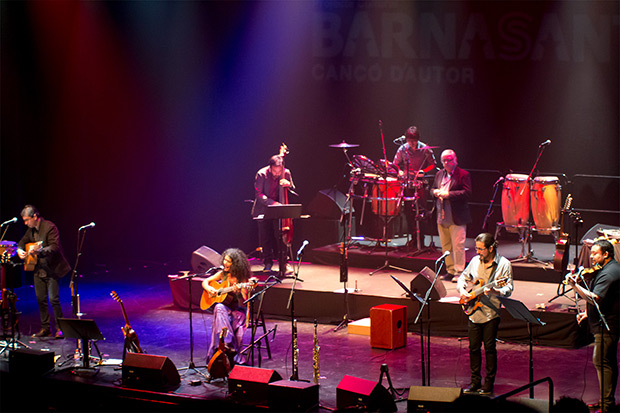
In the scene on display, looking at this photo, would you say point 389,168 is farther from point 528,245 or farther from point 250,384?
point 250,384

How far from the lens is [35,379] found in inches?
354

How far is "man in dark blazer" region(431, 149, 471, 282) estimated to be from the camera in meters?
11.5

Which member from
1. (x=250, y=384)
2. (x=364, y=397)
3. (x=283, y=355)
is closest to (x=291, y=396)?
(x=250, y=384)

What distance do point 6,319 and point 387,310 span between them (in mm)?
5336

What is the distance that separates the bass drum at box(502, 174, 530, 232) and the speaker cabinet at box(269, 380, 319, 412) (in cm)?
528

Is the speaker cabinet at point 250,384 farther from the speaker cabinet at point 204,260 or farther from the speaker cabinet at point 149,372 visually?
the speaker cabinet at point 204,260

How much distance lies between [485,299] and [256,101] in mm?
7996

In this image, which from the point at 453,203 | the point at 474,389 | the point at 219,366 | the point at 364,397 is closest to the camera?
the point at 364,397

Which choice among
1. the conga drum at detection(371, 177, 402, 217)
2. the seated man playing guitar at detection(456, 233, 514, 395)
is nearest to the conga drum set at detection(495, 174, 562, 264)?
the conga drum at detection(371, 177, 402, 217)

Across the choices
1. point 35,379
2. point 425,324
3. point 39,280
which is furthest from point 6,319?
point 425,324

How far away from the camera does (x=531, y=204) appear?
11812 mm

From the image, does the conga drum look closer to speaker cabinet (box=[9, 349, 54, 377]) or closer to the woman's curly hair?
the woman's curly hair

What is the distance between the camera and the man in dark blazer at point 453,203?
11453 millimetres

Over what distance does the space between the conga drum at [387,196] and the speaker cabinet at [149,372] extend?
510 centimetres
